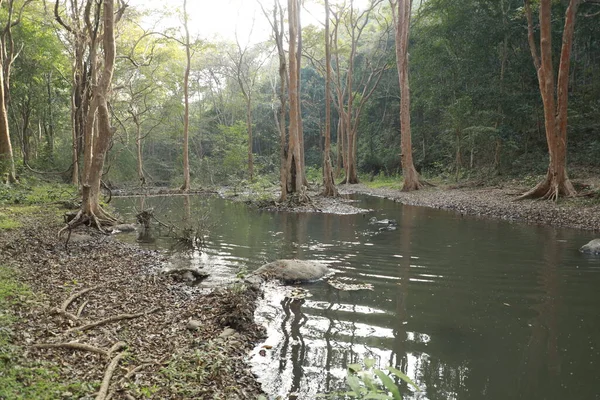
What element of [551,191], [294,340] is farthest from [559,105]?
[294,340]

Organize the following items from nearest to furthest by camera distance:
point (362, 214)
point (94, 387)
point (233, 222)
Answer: point (94, 387), point (233, 222), point (362, 214)

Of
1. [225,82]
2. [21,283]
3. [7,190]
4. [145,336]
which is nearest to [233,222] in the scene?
[7,190]

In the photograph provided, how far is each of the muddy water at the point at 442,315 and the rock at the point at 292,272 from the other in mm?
337

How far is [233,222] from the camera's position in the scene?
14.8 m

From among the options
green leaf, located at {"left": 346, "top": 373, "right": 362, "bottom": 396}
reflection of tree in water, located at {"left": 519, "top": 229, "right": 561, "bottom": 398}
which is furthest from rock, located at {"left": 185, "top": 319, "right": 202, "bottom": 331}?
reflection of tree in water, located at {"left": 519, "top": 229, "right": 561, "bottom": 398}

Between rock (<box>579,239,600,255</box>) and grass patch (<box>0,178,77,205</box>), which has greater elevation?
grass patch (<box>0,178,77,205</box>)

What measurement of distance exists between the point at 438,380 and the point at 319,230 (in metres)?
8.83

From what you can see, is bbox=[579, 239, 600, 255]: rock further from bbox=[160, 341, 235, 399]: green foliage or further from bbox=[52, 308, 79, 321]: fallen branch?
bbox=[52, 308, 79, 321]: fallen branch

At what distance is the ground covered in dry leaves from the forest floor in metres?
9.94

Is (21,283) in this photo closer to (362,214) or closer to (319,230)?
(319,230)

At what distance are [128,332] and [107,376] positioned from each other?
122 centimetres

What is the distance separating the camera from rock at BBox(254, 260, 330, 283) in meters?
7.18

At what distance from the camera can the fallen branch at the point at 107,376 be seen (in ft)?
10.5

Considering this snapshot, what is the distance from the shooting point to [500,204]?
15.3 m
